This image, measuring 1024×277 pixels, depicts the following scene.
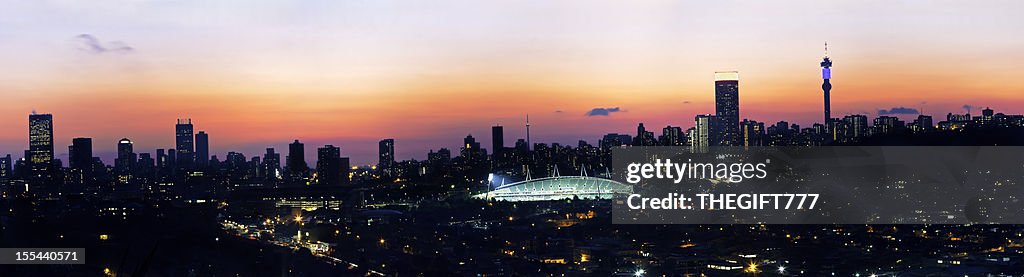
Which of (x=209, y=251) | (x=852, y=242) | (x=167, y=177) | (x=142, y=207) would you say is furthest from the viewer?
(x=167, y=177)

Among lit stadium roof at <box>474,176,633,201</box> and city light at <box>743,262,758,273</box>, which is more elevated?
lit stadium roof at <box>474,176,633,201</box>

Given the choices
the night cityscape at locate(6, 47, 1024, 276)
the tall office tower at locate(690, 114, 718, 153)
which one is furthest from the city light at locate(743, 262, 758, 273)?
the tall office tower at locate(690, 114, 718, 153)

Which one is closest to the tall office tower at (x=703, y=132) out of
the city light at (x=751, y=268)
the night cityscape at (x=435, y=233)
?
the night cityscape at (x=435, y=233)

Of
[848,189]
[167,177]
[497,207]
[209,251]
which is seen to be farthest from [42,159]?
[848,189]

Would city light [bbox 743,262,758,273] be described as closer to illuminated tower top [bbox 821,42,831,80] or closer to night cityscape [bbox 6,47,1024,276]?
night cityscape [bbox 6,47,1024,276]

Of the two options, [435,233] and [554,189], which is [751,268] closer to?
[435,233]

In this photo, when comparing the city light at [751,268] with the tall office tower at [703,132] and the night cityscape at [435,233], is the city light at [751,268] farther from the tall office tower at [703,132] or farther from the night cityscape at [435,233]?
the tall office tower at [703,132]

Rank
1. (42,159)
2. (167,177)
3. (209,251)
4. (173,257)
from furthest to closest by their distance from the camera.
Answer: (167,177), (42,159), (209,251), (173,257)

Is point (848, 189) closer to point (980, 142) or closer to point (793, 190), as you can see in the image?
point (793, 190)

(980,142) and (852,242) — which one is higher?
(980,142)

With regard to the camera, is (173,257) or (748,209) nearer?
(173,257)
